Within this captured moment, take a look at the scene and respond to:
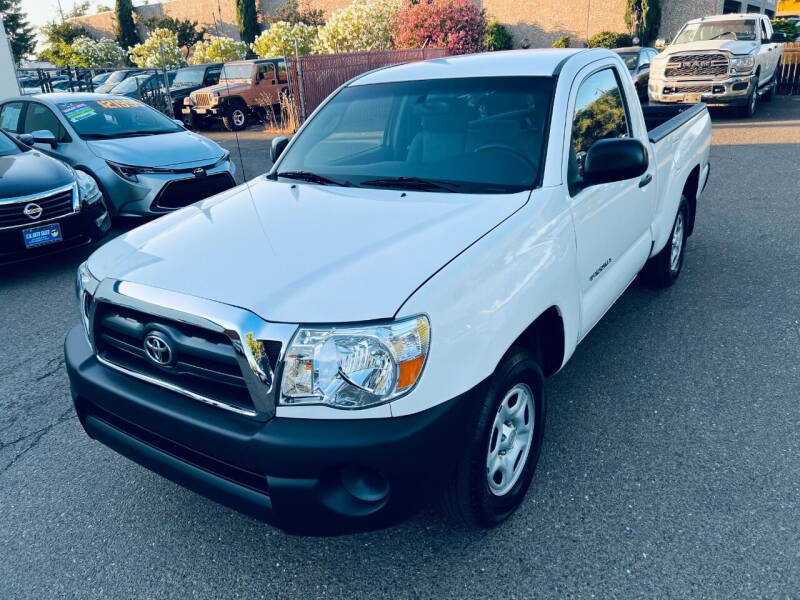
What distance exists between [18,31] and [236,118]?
168 feet

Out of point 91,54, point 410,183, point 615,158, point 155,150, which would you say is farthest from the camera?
point 91,54

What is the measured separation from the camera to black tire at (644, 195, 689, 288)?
4.88 meters

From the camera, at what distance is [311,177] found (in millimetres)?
3498

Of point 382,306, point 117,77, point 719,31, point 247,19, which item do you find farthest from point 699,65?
point 247,19

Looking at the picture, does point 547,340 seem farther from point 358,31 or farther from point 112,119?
point 358,31

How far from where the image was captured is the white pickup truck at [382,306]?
2049 millimetres

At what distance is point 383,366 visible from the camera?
6.70 ft

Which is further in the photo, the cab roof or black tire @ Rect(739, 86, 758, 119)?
black tire @ Rect(739, 86, 758, 119)

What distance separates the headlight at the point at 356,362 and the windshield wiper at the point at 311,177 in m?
1.42

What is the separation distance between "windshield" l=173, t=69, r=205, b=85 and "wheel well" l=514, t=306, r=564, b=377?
20.0 m

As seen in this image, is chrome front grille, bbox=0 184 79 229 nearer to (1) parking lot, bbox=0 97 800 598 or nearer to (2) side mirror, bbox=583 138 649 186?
(1) parking lot, bbox=0 97 800 598

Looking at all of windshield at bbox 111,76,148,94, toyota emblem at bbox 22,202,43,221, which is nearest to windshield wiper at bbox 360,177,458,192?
toyota emblem at bbox 22,202,43,221

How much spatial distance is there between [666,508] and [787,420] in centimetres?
107

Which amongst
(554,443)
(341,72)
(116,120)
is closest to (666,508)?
(554,443)
